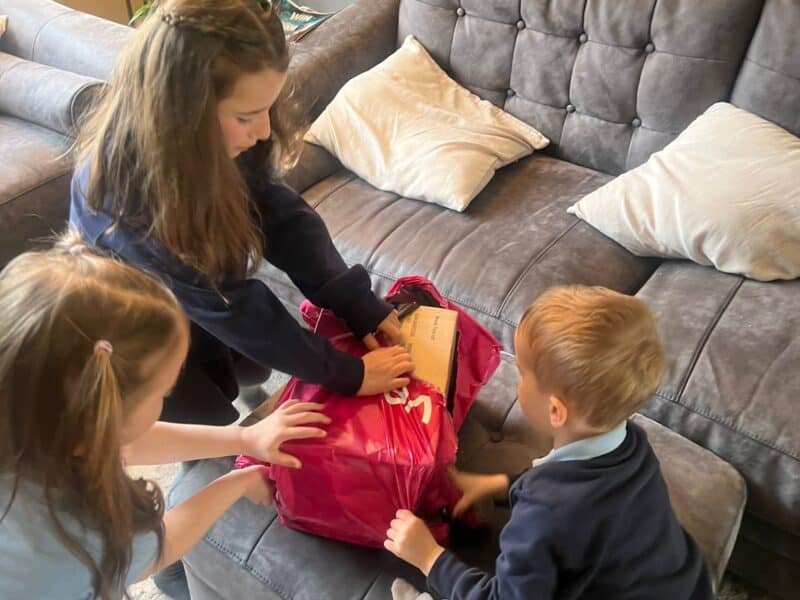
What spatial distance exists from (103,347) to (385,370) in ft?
1.49

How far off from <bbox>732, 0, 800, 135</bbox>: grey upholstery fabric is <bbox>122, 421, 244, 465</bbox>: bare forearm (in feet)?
4.18

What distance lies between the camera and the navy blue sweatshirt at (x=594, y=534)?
33.2 inches

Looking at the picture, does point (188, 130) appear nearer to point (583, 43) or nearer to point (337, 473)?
point (337, 473)

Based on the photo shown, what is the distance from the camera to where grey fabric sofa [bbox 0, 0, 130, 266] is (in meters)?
1.93

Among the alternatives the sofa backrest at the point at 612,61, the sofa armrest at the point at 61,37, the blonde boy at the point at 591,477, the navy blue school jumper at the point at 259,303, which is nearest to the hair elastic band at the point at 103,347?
the navy blue school jumper at the point at 259,303

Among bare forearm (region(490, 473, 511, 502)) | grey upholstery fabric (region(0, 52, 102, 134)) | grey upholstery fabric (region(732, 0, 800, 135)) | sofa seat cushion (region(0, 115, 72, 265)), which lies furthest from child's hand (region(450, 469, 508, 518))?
grey upholstery fabric (region(0, 52, 102, 134))

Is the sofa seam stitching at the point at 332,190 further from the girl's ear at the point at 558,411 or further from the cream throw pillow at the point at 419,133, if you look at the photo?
the girl's ear at the point at 558,411

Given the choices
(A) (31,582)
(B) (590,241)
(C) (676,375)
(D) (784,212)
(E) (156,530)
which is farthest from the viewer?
(B) (590,241)

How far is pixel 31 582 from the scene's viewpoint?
811 millimetres

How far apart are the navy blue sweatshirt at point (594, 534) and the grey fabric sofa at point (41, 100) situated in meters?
1.56

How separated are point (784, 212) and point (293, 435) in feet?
3.39

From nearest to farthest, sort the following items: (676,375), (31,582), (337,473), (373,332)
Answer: (31,582) → (337,473) → (373,332) → (676,375)

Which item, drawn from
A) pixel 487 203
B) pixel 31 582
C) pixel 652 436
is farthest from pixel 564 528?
pixel 487 203

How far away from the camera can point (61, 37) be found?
223cm
